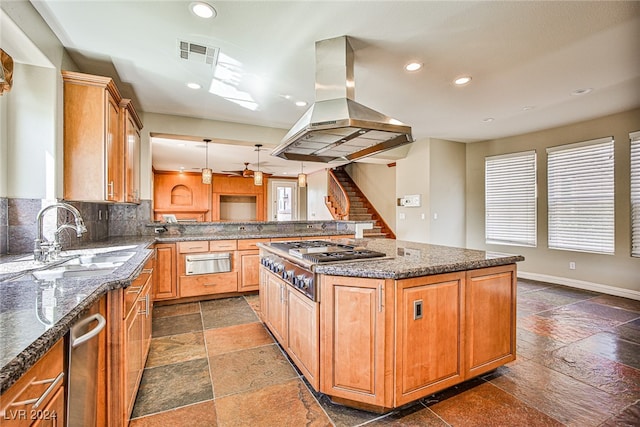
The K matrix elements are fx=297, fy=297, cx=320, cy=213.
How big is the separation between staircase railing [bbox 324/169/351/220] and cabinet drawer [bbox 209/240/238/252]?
3.86m

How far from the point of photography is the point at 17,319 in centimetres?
98

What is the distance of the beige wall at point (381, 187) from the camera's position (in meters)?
7.90

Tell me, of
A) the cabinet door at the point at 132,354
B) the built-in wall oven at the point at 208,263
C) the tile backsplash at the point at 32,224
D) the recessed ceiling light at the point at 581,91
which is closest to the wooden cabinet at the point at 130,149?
the tile backsplash at the point at 32,224

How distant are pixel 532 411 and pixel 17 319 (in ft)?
8.58


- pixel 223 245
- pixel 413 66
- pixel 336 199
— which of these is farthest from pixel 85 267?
pixel 336 199

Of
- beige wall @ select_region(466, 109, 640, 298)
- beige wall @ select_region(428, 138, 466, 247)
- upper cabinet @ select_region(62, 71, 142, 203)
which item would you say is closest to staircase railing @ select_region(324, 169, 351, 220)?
beige wall @ select_region(428, 138, 466, 247)

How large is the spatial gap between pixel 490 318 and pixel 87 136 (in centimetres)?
352

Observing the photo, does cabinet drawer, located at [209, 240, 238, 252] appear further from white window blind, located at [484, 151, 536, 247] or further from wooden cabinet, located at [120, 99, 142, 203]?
white window blind, located at [484, 151, 536, 247]

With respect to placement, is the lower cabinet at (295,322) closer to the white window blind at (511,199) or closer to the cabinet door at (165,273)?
the cabinet door at (165,273)

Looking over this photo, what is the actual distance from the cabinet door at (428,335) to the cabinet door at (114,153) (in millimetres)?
2696

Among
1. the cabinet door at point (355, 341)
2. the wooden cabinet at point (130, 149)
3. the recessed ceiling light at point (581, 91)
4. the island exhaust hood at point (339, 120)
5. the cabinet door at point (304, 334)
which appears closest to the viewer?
the cabinet door at point (355, 341)

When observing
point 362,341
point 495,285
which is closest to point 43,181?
point 362,341

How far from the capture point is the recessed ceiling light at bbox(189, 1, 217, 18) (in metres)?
2.00

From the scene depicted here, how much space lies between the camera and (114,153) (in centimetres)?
287
